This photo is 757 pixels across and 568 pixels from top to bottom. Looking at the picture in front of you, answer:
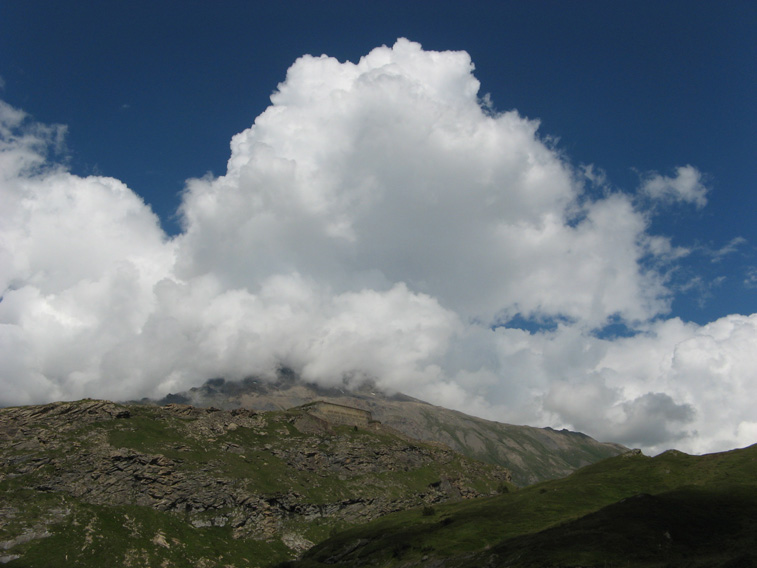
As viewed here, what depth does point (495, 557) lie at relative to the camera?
312ft

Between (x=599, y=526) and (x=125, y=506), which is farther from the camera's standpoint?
(x=125, y=506)

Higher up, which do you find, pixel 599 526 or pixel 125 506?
pixel 125 506

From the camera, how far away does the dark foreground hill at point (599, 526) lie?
274ft

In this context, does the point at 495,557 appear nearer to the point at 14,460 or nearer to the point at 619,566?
the point at 619,566

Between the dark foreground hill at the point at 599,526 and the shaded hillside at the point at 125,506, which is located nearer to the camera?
the dark foreground hill at the point at 599,526

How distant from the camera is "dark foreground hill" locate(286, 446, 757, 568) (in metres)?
83.6

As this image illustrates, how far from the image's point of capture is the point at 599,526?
318 ft

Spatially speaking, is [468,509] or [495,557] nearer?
[495,557]

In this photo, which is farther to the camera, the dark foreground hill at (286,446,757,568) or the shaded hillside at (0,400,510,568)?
the shaded hillside at (0,400,510,568)

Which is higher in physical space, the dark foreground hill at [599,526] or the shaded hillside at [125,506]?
the shaded hillside at [125,506]

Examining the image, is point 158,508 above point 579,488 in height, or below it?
above

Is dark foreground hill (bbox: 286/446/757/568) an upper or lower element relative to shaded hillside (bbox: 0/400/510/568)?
lower

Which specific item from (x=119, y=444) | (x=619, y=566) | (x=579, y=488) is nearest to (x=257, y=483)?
(x=119, y=444)

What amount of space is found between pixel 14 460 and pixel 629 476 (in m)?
213
